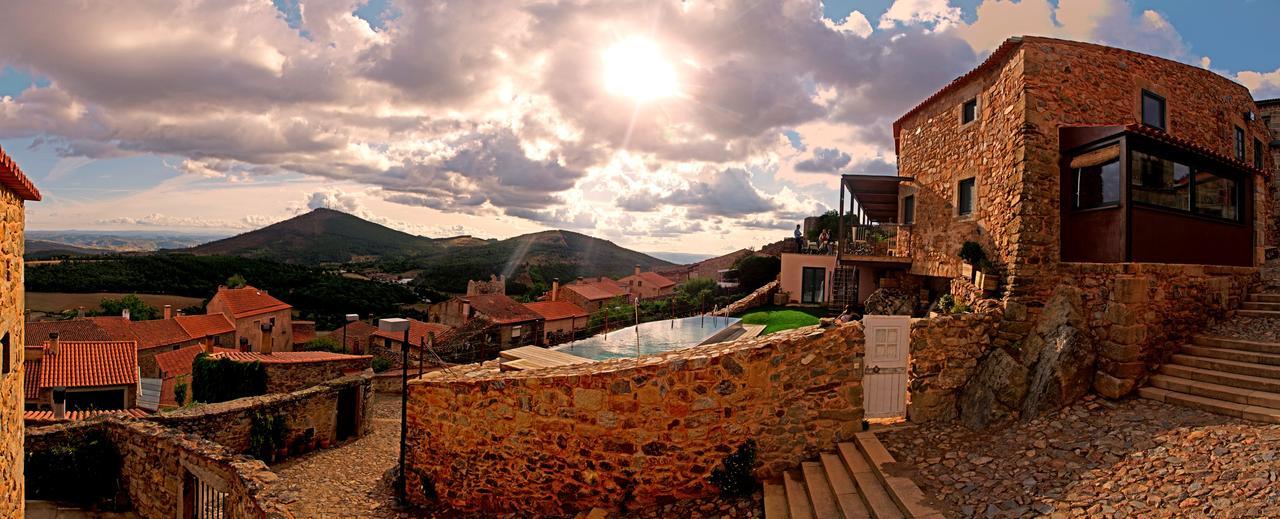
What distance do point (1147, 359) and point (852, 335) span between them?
454 centimetres

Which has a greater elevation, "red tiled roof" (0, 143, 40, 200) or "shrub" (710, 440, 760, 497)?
"red tiled roof" (0, 143, 40, 200)

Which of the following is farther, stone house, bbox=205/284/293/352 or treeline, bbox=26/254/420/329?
treeline, bbox=26/254/420/329

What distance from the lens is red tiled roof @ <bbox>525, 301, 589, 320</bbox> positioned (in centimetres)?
3660

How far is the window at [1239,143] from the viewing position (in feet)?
47.1

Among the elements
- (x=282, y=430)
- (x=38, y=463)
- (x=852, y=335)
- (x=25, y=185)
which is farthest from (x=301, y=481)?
(x=852, y=335)

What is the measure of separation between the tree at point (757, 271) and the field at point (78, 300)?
178ft

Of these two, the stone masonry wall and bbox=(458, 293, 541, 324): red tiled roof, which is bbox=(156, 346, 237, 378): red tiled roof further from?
the stone masonry wall

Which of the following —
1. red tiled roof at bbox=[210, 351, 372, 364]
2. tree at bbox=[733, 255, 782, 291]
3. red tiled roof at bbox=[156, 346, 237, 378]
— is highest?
tree at bbox=[733, 255, 782, 291]

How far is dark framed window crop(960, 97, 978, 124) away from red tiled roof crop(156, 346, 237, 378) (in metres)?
31.8

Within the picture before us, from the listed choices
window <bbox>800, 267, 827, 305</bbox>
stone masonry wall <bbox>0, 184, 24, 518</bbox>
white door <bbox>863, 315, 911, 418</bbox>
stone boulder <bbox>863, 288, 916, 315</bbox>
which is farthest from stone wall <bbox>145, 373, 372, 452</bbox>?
window <bbox>800, 267, 827, 305</bbox>

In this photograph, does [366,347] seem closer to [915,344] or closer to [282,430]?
[282,430]

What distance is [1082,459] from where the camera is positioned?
20.6 ft

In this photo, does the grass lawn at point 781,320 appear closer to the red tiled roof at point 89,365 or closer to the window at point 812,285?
the window at point 812,285

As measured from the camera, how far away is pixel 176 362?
1088 inches
